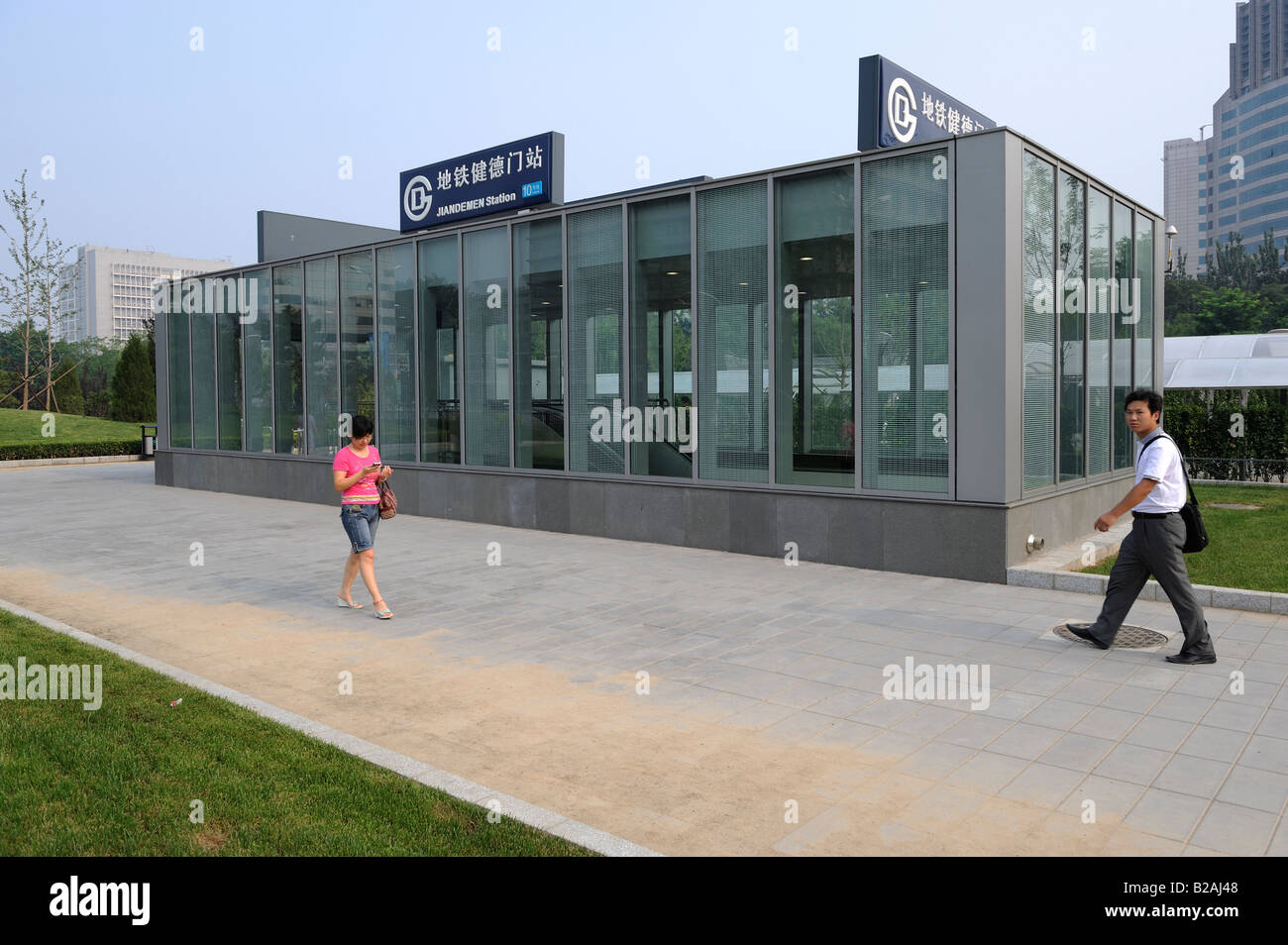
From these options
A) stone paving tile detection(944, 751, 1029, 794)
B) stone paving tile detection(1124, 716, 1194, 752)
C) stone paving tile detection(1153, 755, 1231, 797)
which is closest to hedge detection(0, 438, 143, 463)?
stone paving tile detection(944, 751, 1029, 794)

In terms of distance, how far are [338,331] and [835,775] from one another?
16249 mm

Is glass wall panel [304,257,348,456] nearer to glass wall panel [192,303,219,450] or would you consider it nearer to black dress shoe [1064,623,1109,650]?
glass wall panel [192,303,219,450]

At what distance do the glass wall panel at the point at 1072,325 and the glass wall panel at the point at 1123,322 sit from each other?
183 cm

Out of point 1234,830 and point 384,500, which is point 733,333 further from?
point 1234,830

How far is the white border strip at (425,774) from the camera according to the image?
416 cm

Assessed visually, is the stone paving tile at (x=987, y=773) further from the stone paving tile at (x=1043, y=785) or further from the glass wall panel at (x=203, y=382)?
the glass wall panel at (x=203, y=382)

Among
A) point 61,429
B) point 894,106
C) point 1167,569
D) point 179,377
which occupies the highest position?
point 894,106

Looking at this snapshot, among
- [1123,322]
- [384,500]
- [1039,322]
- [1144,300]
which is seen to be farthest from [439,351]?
[1144,300]

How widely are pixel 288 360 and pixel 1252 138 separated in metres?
178

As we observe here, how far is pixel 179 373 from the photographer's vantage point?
24.2 metres

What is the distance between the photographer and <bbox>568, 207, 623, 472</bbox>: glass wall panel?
1403 cm

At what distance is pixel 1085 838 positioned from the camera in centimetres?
428

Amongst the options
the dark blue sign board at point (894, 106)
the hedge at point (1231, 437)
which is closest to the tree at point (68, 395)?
the dark blue sign board at point (894, 106)

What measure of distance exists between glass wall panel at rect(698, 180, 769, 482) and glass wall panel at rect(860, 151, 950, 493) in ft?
4.90
